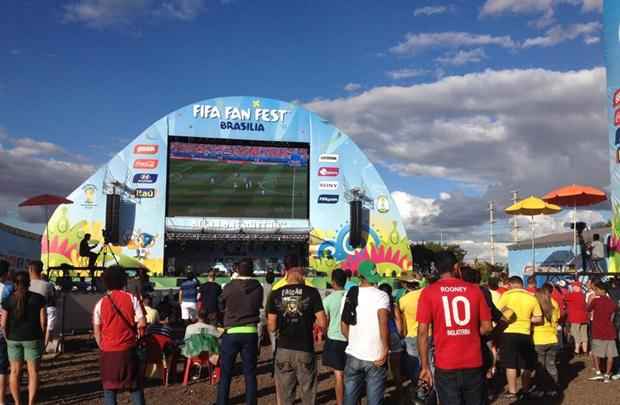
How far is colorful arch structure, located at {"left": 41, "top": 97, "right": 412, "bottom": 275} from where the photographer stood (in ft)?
97.7

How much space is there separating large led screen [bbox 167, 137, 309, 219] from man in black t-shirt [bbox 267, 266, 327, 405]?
26.1 meters

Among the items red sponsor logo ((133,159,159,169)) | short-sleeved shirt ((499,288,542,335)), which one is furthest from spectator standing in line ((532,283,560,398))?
red sponsor logo ((133,159,159,169))

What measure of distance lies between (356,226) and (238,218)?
6.66 metres

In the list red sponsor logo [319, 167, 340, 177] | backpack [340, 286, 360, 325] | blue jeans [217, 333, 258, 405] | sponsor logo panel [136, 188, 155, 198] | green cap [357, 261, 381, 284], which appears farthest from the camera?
red sponsor logo [319, 167, 340, 177]

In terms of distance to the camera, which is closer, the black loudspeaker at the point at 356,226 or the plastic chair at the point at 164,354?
the plastic chair at the point at 164,354

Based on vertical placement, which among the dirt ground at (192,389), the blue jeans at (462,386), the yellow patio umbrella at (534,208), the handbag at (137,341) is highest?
the yellow patio umbrella at (534,208)

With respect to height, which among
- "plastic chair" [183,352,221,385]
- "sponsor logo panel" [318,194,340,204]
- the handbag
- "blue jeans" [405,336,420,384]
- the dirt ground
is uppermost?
"sponsor logo panel" [318,194,340,204]

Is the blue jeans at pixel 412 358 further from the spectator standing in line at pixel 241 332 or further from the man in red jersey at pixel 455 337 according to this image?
the man in red jersey at pixel 455 337

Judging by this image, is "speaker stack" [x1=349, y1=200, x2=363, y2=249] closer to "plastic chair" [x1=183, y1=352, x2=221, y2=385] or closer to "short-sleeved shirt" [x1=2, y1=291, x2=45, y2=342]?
"plastic chair" [x1=183, y1=352, x2=221, y2=385]

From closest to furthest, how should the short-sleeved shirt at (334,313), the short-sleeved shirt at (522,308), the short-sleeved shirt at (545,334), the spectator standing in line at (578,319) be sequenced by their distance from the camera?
the short-sleeved shirt at (334,313) < the short-sleeved shirt at (522,308) < the short-sleeved shirt at (545,334) < the spectator standing in line at (578,319)

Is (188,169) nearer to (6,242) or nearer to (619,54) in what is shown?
(6,242)

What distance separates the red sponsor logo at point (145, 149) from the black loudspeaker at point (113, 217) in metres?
2.72

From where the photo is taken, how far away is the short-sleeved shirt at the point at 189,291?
11461 millimetres

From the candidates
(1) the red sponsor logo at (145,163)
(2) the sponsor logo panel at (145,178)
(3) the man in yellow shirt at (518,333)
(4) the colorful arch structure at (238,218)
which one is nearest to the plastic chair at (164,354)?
(3) the man in yellow shirt at (518,333)
